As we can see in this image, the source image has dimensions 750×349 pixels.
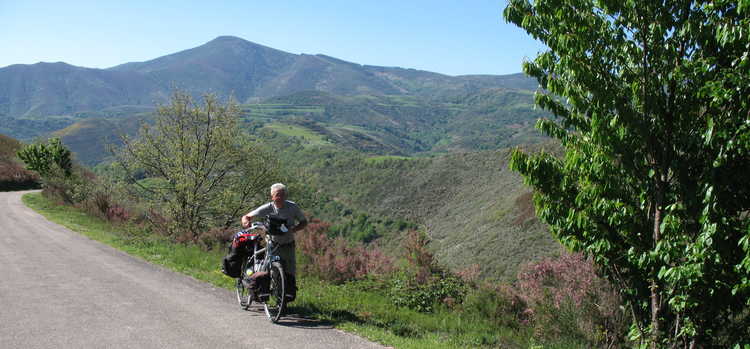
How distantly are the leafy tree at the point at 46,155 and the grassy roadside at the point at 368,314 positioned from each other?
84.0 ft

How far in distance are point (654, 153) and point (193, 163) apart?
15.1m

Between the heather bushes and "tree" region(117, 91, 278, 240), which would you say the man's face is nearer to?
"tree" region(117, 91, 278, 240)

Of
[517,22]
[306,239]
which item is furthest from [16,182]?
[517,22]

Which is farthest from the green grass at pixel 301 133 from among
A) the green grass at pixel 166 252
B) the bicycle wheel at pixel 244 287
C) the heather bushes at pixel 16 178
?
the bicycle wheel at pixel 244 287

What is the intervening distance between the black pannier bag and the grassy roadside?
3.28ft

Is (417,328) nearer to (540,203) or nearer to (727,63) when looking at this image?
(540,203)

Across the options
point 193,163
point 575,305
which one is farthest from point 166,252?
point 575,305

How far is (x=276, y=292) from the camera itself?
6676 millimetres

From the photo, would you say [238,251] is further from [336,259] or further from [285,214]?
[336,259]

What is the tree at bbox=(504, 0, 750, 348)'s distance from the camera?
4.81m

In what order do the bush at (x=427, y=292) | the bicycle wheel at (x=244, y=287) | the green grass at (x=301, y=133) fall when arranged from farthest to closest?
the green grass at (x=301, y=133), the bush at (x=427, y=292), the bicycle wheel at (x=244, y=287)

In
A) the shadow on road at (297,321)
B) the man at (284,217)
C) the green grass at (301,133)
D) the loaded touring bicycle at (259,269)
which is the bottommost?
the green grass at (301,133)

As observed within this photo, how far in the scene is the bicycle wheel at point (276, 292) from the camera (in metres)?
6.51

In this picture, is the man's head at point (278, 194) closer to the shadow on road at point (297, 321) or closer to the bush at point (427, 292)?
the shadow on road at point (297, 321)
